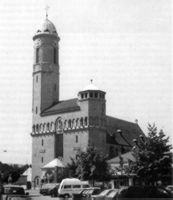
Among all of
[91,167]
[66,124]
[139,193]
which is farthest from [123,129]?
[139,193]

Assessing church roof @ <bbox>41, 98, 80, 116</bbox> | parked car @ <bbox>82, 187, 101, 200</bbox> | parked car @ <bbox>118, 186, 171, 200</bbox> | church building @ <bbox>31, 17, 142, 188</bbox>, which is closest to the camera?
parked car @ <bbox>118, 186, 171, 200</bbox>

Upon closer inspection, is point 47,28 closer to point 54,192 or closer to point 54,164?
point 54,164

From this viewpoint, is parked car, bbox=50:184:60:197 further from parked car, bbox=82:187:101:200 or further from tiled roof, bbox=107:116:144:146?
tiled roof, bbox=107:116:144:146

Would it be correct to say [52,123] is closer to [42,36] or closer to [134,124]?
[42,36]

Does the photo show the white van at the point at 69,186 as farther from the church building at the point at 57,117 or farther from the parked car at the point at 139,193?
the church building at the point at 57,117

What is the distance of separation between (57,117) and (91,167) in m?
22.4

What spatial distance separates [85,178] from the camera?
68.3 metres

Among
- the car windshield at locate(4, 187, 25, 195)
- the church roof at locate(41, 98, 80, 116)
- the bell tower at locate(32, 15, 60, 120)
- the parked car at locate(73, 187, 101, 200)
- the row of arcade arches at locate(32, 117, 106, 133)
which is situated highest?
the bell tower at locate(32, 15, 60, 120)

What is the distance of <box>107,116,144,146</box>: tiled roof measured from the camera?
10006 cm

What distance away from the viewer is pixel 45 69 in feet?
307

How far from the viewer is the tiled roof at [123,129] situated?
328 feet

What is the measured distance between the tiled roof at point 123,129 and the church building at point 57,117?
1.17 feet

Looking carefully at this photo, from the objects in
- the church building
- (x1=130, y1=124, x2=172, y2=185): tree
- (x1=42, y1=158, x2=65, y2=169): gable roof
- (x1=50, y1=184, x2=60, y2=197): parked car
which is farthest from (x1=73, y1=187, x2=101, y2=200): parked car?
(x1=42, y1=158, x2=65, y2=169): gable roof

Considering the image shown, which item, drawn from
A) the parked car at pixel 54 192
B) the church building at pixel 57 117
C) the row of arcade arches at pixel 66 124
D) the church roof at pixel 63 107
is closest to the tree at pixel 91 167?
the church building at pixel 57 117
